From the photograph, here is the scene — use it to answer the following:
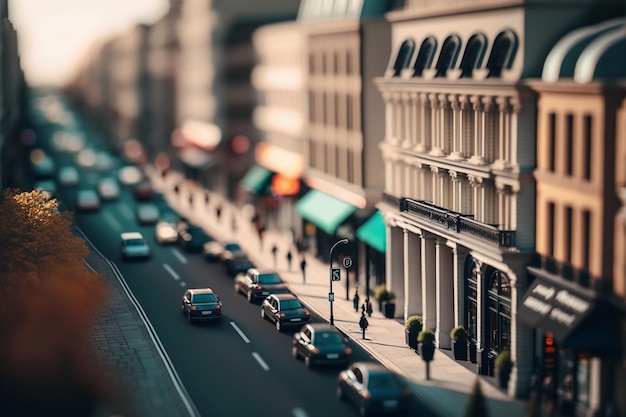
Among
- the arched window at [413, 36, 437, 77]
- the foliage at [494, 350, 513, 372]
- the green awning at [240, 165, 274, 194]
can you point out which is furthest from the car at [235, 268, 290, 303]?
the green awning at [240, 165, 274, 194]

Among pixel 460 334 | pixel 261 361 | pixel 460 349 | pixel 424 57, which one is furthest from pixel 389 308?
pixel 424 57

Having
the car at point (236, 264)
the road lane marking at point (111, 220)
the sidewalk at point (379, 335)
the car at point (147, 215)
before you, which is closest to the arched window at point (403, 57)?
the sidewalk at point (379, 335)

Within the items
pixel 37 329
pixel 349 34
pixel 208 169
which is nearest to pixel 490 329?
pixel 37 329

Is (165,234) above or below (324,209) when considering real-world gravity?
below

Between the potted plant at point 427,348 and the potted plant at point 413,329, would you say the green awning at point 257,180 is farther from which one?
the potted plant at point 427,348

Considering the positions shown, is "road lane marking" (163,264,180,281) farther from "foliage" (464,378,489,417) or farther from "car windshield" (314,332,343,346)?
"foliage" (464,378,489,417)

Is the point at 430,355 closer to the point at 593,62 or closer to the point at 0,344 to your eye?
the point at 593,62

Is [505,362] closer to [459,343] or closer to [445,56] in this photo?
[459,343]

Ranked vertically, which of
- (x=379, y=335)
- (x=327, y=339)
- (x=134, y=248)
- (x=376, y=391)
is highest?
(x=376, y=391)
